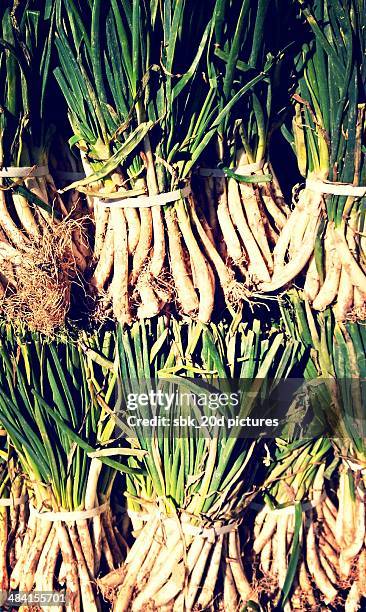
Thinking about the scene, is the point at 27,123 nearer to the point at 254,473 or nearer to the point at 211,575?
the point at 254,473

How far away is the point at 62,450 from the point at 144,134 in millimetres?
733

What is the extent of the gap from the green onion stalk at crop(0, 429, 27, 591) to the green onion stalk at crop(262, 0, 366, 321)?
72cm

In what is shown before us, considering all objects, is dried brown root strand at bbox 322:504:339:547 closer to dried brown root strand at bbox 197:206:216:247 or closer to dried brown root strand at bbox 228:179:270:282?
dried brown root strand at bbox 228:179:270:282

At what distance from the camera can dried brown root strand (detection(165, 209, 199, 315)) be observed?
4.62ft

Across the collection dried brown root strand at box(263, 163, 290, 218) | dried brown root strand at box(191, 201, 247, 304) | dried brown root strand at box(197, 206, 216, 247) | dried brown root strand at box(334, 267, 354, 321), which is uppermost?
dried brown root strand at box(263, 163, 290, 218)

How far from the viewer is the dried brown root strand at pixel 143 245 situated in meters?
1.41

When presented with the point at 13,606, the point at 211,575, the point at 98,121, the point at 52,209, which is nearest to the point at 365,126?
the point at 98,121

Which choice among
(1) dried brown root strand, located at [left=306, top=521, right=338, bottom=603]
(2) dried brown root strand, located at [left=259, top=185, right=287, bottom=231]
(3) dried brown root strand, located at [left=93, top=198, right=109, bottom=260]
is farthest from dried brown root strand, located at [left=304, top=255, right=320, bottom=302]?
(1) dried brown root strand, located at [left=306, top=521, right=338, bottom=603]

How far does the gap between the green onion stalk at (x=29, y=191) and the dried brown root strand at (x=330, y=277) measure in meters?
0.52

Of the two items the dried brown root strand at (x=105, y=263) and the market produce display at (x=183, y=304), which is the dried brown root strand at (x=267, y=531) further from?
the dried brown root strand at (x=105, y=263)

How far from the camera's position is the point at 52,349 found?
1.53m

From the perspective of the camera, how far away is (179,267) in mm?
1416

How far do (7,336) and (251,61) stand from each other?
776 mm

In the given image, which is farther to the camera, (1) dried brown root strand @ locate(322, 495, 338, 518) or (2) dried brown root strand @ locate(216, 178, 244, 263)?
(1) dried brown root strand @ locate(322, 495, 338, 518)
